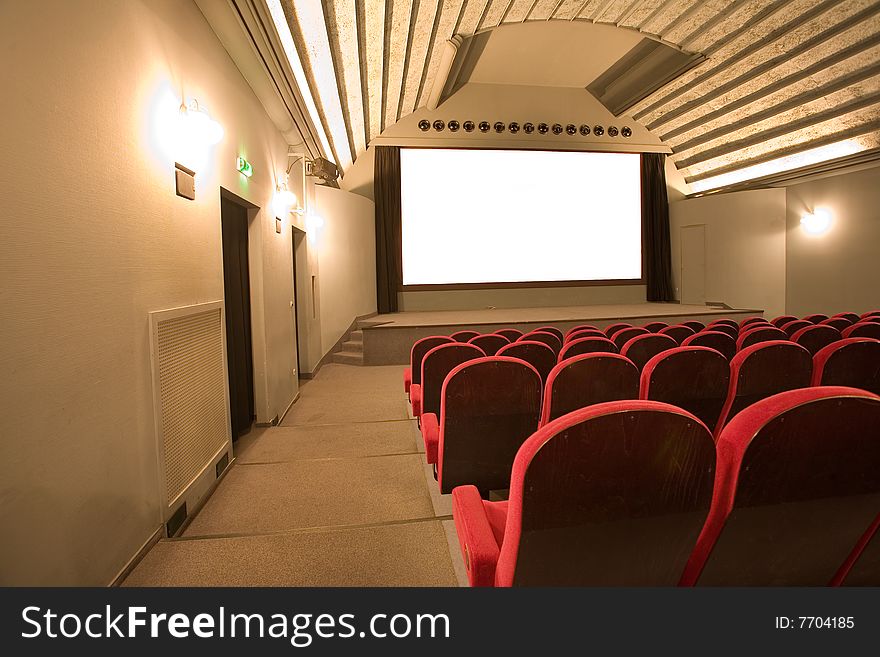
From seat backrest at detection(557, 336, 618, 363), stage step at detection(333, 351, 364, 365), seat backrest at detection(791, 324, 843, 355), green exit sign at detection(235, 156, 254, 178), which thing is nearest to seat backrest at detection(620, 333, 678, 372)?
seat backrest at detection(557, 336, 618, 363)

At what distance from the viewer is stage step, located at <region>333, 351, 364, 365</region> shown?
771cm

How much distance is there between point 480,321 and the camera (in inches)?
316

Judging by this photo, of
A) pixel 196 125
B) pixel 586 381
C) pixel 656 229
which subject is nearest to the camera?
pixel 586 381

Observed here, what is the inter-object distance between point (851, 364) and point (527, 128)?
874 cm

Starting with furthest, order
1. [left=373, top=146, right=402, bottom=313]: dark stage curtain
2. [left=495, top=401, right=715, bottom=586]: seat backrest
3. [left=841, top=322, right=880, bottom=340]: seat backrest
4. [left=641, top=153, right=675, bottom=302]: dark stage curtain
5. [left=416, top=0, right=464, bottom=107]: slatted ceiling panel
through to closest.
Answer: [left=641, top=153, right=675, bottom=302]: dark stage curtain → [left=373, top=146, right=402, bottom=313]: dark stage curtain → [left=416, top=0, right=464, bottom=107]: slatted ceiling panel → [left=841, top=322, right=880, bottom=340]: seat backrest → [left=495, top=401, right=715, bottom=586]: seat backrest

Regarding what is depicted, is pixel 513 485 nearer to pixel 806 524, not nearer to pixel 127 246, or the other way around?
pixel 806 524

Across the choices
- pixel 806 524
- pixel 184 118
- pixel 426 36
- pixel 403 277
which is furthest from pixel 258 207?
pixel 403 277

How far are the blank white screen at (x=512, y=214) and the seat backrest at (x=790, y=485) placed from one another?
354 inches

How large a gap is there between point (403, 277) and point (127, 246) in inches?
307

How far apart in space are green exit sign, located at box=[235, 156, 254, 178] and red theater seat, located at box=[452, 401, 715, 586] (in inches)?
147

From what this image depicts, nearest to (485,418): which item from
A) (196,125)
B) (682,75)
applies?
(196,125)

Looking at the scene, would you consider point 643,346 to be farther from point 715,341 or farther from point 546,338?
point 546,338

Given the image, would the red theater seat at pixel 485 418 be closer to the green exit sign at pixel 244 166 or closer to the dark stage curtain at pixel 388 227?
the green exit sign at pixel 244 166

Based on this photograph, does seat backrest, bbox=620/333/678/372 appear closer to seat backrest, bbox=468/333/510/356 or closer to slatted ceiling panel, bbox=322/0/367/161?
seat backrest, bbox=468/333/510/356
